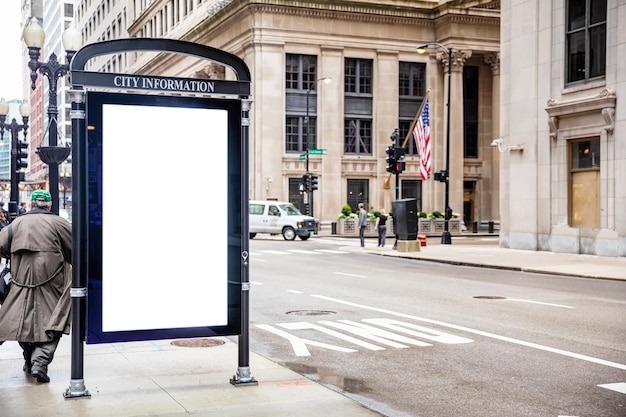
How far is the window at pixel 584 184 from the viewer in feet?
93.0

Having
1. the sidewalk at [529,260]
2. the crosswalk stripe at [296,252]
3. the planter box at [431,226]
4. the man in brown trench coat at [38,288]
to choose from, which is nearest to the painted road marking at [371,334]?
the man in brown trench coat at [38,288]

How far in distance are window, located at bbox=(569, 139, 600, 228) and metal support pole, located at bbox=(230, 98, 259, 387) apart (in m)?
23.2

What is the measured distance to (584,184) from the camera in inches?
1140

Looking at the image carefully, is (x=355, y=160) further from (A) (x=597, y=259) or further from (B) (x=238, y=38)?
(A) (x=597, y=259)

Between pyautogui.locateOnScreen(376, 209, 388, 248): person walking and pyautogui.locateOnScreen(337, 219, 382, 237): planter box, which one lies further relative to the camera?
pyautogui.locateOnScreen(337, 219, 382, 237): planter box

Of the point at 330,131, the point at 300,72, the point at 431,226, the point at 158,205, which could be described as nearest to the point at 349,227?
the point at 431,226

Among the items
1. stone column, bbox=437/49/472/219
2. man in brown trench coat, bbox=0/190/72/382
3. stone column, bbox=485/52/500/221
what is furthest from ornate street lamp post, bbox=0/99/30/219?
stone column, bbox=485/52/500/221

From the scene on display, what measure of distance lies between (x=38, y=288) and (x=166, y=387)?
1.62 m

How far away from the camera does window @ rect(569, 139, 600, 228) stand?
28359 millimetres

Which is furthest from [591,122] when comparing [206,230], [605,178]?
[206,230]

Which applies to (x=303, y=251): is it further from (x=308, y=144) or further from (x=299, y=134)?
(x=299, y=134)

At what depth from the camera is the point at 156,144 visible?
23.7ft

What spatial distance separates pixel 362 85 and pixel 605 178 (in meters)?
32.9

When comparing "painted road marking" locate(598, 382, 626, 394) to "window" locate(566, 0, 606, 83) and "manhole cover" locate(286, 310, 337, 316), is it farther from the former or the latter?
"window" locate(566, 0, 606, 83)
